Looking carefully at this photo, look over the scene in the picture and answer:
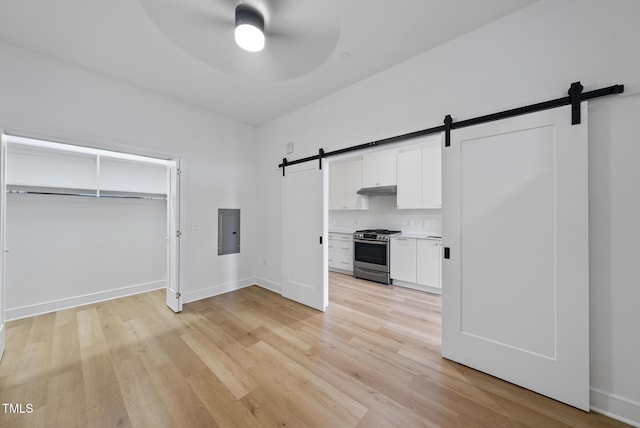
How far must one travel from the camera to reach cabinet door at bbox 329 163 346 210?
543 cm

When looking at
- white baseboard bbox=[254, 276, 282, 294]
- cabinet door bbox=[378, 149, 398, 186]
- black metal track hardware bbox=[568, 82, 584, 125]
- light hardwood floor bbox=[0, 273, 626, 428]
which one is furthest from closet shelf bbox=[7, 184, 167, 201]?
black metal track hardware bbox=[568, 82, 584, 125]

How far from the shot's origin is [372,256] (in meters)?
4.57

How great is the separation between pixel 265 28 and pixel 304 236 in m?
2.48

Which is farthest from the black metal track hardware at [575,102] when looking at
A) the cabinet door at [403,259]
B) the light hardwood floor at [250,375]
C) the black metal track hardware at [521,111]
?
the cabinet door at [403,259]

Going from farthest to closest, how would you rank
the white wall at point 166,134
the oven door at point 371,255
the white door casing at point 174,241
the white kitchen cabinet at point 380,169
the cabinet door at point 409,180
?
1. the white kitchen cabinet at point 380,169
2. the oven door at point 371,255
3. the cabinet door at point 409,180
4. the white door casing at point 174,241
5. the white wall at point 166,134

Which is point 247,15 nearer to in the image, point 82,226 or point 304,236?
point 304,236

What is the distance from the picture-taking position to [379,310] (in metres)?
3.22

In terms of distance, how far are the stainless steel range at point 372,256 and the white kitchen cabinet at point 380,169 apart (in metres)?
1.06

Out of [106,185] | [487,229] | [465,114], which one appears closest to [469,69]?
[465,114]

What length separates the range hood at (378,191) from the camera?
4621 millimetres

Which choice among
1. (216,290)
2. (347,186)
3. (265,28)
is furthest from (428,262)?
(265,28)

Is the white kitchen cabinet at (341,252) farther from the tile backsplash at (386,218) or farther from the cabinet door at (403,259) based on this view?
the cabinet door at (403,259)

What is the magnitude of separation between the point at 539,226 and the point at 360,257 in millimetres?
3259

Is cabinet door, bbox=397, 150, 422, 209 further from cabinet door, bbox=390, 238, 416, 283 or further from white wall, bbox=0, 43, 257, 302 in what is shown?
white wall, bbox=0, 43, 257, 302
